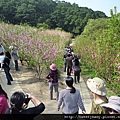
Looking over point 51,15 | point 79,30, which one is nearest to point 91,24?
point 79,30

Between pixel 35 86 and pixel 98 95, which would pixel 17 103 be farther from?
pixel 35 86

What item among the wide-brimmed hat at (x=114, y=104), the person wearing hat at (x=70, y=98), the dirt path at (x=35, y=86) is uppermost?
the wide-brimmed hat at (x=114, y=104)

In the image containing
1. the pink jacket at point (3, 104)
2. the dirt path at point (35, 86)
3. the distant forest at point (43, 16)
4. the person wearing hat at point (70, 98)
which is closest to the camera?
the pink jacket at point (3, 104)

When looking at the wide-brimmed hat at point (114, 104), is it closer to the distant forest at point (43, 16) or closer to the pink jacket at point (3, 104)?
the pink jacket at point (3, 104)

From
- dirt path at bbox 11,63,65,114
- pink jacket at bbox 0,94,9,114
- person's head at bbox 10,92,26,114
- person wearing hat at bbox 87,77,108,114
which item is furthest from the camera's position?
dirt path at bbox 11,63,65,114

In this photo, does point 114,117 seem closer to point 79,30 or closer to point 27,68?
point 27,68

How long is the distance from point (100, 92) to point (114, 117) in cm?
53

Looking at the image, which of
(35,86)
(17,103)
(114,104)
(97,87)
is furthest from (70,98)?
(35,86)

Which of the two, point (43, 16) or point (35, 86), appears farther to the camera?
point (43, 16)

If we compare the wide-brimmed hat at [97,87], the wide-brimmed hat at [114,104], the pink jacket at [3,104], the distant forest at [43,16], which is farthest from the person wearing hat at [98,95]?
the distant forest at [43,16]

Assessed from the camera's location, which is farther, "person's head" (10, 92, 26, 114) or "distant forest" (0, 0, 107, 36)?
"distant forest" (0, 0, 107, 36)

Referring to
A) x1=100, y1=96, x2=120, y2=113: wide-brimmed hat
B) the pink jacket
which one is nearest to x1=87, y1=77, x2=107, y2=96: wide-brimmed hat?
x1=100, y1=96, x2=120, y2=113: wide-brimmed hat

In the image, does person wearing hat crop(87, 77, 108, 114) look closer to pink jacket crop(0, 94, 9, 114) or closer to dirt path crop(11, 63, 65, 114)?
pink jacket crop(0, 94, 9, 114)

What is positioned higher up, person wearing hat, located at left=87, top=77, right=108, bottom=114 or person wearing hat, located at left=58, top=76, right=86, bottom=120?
person wearing hat, located at left=87, top=77, right=108, bottom=114
